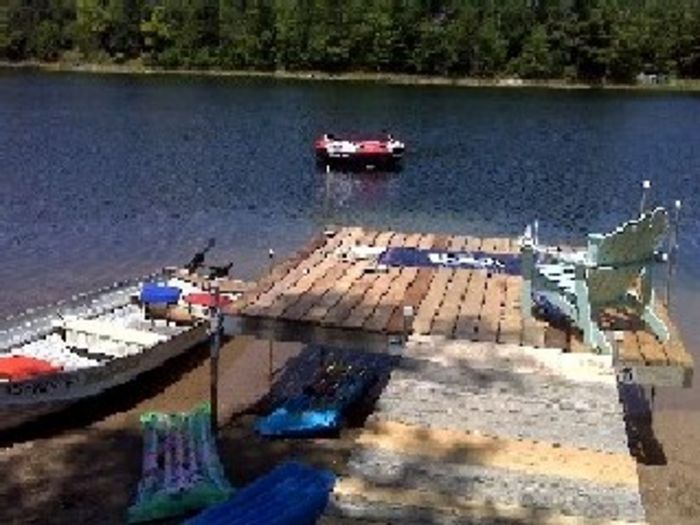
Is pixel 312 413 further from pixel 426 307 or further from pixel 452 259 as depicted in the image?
pixel 452 259

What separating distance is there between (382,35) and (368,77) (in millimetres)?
6241

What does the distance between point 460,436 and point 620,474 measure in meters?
1.39

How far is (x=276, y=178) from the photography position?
161 feet

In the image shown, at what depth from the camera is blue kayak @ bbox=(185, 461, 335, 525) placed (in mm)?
9039

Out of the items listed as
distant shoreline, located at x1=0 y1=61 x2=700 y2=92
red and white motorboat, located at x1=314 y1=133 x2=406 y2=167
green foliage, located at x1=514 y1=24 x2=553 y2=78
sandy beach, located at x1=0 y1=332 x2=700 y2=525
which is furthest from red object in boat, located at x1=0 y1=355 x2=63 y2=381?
green foliage, located at x1=514 y1=24 x2=553 y2=78

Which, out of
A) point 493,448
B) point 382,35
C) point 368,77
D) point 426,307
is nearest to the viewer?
point 493,448

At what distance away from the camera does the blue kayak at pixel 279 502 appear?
9.04 m

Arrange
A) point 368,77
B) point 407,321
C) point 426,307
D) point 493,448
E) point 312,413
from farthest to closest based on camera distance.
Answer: point 368,77 → point 312,413 → point 426,307 → point 407,321 → point 493,448

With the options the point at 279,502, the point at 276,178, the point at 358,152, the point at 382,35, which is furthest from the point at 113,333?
the point at 382,35

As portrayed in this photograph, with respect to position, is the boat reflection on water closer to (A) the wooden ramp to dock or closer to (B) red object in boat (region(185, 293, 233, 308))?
(B) red object in boat (region(185, 293, 233, 308))

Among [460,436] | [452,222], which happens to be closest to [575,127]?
[452,222]

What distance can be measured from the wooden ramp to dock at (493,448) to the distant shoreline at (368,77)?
111 meters

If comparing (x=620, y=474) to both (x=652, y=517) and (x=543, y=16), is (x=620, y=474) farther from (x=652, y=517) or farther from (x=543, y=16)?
(x=543, y=16)

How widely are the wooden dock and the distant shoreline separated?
104m
